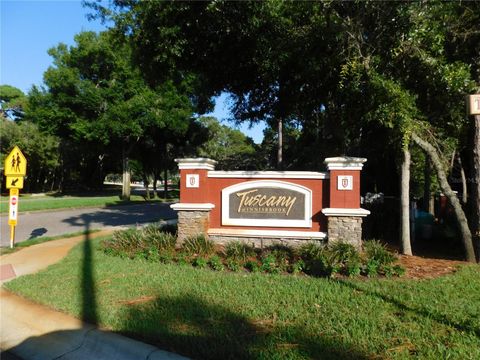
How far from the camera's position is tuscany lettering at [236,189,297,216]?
921 cm

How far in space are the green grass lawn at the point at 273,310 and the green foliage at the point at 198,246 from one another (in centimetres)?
104

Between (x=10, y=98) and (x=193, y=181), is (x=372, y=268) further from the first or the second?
(x=10, y=98)

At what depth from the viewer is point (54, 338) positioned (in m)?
4.78

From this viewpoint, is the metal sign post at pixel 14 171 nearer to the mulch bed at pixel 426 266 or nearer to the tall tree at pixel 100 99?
the mulch bed at pixel 426 266

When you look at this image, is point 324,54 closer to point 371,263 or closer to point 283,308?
point 371,263

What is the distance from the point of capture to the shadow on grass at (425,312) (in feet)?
14.7

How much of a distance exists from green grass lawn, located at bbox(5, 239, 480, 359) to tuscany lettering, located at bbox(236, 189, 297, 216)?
2458mm

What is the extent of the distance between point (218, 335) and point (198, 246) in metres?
4.25

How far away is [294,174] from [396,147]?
2.18m

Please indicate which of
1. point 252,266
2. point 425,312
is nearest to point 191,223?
point 252,266

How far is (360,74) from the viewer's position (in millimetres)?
7484

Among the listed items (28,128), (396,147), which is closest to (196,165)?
(396,147)

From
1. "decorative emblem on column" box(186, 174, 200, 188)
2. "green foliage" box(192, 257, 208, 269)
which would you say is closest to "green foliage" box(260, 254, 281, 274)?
"green foliage" box(192, 257, 208, 269)

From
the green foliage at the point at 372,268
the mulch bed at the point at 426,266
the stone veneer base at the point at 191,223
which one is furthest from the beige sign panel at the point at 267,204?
the green foliage at the point at 372,268
